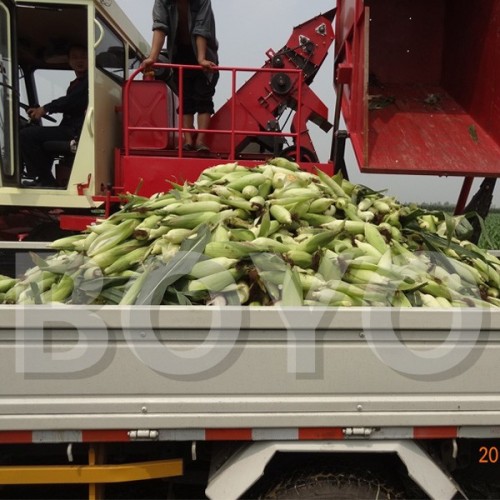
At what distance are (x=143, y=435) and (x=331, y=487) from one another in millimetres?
741

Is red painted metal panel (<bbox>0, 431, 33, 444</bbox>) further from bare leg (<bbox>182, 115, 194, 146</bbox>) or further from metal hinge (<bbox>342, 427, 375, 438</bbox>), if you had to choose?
bare leg (<bbox>182, 115, 194, 146</bbox>)

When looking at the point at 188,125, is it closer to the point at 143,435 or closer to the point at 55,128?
the point at 55,128

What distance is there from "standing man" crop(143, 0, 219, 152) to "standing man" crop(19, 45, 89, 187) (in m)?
0.57

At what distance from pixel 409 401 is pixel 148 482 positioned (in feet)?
4.16

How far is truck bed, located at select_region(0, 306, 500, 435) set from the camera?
6.86ft

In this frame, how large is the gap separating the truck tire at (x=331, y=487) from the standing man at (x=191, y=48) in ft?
11.2

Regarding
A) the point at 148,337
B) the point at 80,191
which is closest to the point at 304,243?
the point at 148,337

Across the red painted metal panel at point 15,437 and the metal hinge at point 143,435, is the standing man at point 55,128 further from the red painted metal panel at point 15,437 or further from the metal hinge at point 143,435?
the metal hinge at point 143,435

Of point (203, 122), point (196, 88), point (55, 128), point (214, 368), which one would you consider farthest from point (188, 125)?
point (214, 368)

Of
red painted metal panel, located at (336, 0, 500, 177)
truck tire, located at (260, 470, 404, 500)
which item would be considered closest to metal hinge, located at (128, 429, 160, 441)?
truck tire, located at (260, 470, 404, 500)

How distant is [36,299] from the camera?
8.75ft

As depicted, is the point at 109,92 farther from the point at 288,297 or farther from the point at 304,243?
the point at 288,297

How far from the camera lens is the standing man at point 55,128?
5.00 metres

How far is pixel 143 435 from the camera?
2.11m
